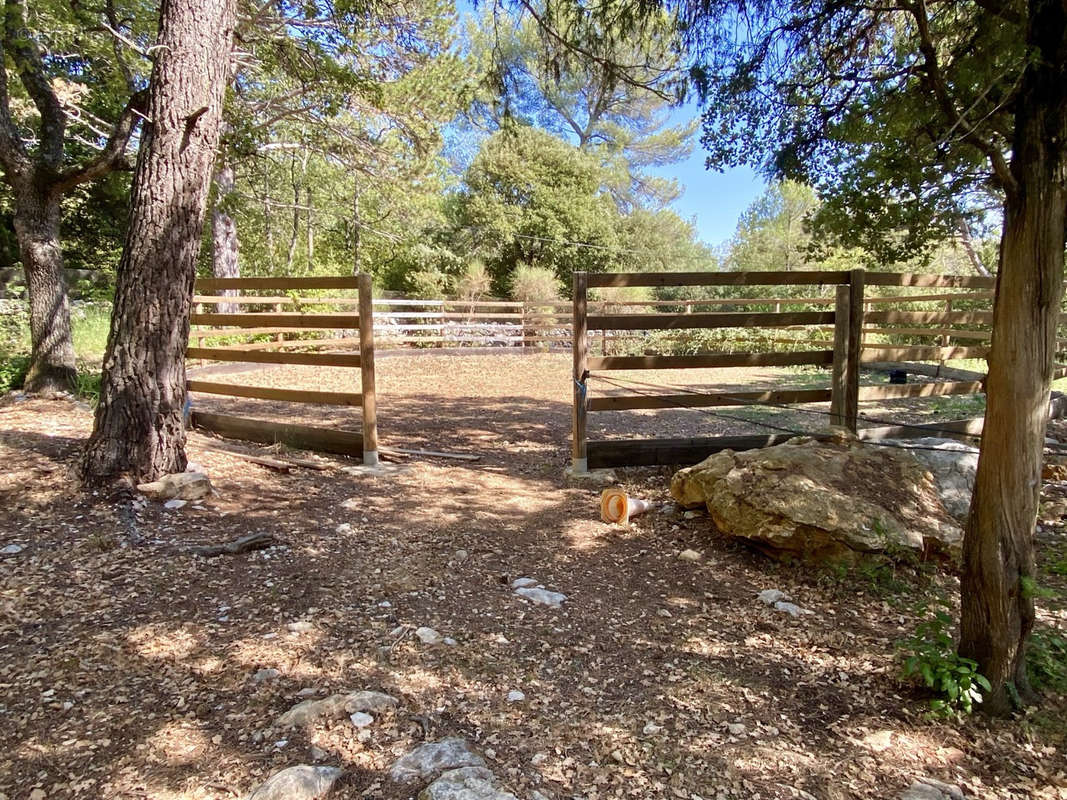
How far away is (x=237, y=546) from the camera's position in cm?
327

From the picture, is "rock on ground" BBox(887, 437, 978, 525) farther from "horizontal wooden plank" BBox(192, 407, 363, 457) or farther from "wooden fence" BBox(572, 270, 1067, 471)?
"horizontal wooden plank" BBox(192, 407, 363, 457)

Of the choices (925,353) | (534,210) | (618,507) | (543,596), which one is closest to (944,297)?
(925,353)

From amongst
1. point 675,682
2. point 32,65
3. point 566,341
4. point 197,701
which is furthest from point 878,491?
point 566,341

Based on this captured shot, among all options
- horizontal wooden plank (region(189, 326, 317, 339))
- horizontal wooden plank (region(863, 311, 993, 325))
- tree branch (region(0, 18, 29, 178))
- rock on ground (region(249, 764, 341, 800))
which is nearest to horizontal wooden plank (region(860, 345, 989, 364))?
horizontal wooden plank (region(863, 311, 993, 325))

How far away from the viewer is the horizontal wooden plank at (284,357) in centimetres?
488

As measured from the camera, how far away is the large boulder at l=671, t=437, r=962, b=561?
3303 mm

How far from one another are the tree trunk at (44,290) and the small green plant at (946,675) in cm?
757

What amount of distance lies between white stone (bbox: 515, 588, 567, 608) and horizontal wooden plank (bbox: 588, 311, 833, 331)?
204cm

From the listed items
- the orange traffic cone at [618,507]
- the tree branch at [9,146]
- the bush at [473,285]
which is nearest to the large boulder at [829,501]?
the orange traffic cone at [618,507]

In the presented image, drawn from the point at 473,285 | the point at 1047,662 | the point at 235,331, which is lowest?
the point at 1047,662

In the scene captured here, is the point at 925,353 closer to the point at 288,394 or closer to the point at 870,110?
the point at 870,110

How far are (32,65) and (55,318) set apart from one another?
2510 millimetres

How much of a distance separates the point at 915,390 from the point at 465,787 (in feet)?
15.8

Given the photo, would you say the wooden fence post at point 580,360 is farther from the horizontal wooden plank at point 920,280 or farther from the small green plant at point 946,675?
the small green plant at point 946,675
